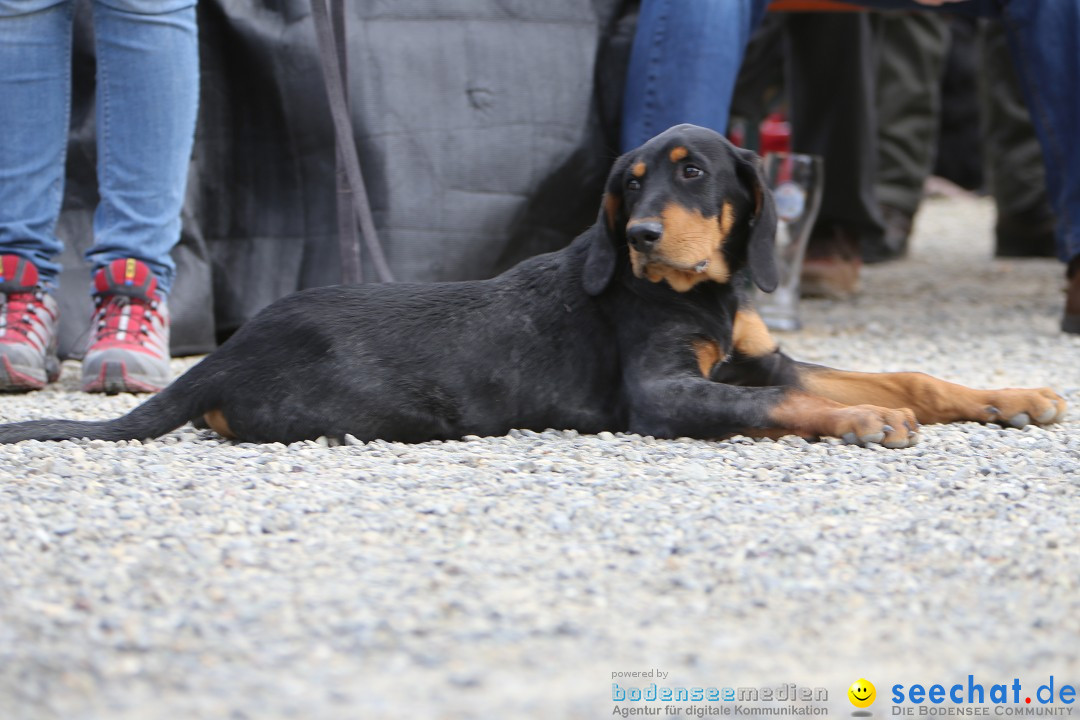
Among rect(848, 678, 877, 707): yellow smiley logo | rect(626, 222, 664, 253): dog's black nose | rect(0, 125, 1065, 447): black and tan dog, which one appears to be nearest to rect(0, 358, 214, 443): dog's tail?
rect(0, 125, 1065, 447): black and tan dog

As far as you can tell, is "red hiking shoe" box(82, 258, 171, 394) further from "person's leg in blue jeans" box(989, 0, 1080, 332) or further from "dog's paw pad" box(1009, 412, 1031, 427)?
"person's leg in blue jeans" box(989, 0, 1080, 332)

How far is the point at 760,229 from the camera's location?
11.1ft

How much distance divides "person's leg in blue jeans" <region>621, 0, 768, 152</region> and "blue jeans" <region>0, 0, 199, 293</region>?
165cm

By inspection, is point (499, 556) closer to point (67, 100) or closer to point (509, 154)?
point (67, 100)

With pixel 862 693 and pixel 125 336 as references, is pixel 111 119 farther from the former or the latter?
pixel 862 693

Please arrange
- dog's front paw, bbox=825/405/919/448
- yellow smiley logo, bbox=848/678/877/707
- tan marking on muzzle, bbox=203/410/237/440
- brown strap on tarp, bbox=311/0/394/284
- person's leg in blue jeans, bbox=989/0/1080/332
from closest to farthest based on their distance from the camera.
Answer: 1. yellow smiley logo, bbox=848/678/877/707
2. dog's front paw, bbox=825/405/919/448
3. tan marking on muzzle, bbox=203/410/237/440
4. brown strap on tarp, bbox=311/0/394/284
5. person's leg in blue jeans, bbox=989/0/1080/332

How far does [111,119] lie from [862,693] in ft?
9.96

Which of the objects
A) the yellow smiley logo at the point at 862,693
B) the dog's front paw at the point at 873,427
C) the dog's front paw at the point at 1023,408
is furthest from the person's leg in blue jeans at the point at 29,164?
the yellow smiley logo at the point at 862,693

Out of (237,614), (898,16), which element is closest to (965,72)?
(898,16)

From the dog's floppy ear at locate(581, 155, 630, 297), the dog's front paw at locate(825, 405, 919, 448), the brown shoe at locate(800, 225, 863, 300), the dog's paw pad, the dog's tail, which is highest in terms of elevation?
the dog's floppy ear at locate(581, 155, 630, 297)

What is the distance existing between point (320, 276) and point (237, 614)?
2.95 metres

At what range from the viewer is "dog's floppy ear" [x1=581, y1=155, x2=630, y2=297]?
11.0 feet

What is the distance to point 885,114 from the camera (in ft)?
27.8

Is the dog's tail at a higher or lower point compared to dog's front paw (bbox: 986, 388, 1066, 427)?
lower
